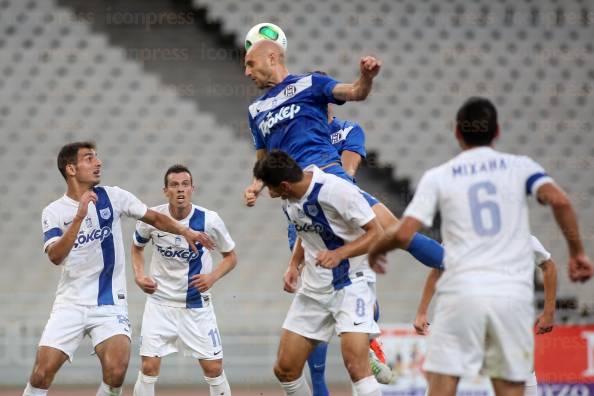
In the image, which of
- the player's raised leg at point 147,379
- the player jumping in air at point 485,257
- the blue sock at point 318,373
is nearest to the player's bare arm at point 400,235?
the player jumping in air at point 485,257

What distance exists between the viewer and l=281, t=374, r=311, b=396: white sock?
18.7 feet

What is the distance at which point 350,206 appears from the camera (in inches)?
210

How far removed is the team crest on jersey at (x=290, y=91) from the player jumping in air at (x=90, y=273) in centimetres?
103

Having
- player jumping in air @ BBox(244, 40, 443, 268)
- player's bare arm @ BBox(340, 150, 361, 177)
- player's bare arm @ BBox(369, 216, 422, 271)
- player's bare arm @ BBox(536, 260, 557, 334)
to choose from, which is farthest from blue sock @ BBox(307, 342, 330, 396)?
player's bare arm @ BBox(369, 216, 422, 271)

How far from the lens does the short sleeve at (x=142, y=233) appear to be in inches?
289

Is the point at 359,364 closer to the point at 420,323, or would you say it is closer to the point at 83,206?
the point at 420,323

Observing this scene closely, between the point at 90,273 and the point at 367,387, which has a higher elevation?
the point at 90,273

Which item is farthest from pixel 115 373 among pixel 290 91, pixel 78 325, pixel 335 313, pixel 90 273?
pixel 290 91

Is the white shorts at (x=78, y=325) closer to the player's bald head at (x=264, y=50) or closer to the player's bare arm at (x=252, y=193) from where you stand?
the player's bare arm at (x=252, y=193)

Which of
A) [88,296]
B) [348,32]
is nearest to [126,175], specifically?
[348,32]

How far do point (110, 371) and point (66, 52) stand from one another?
22.3 feet

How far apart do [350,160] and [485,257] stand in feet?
Result: 9.93

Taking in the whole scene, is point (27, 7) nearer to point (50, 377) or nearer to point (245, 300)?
point (245, 300)

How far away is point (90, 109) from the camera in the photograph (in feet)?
39.1
